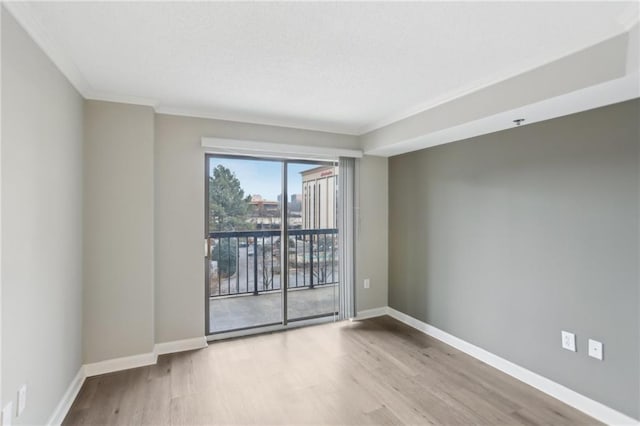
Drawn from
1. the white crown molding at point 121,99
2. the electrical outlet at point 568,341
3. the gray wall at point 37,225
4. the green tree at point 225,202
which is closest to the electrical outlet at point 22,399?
the gray wall at point 37,225

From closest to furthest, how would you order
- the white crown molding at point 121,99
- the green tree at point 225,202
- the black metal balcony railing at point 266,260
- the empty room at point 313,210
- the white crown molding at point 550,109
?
the empty room at point 313,210 → the white crown molding at point 550,109 → the white crown molding at point 121,99 → the green tree at point 225,202 → the black metal balcony railing at point 266,260

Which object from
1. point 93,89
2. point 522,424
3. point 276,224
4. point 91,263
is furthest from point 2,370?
point 522,424

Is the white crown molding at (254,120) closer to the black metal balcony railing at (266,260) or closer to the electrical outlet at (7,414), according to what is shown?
the black metal balcony railing at (266,260)

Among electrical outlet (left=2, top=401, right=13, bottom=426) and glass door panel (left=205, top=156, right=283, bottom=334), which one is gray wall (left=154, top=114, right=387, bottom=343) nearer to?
glass door panel (left=205, top=156, right=283, bottom=334)

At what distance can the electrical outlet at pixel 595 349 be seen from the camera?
2140 mm

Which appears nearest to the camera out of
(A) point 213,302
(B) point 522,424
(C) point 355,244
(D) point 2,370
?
(D) point 2,370

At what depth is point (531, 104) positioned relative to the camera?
2090mm

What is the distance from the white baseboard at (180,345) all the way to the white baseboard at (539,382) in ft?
7.91

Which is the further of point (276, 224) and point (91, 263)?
point (276, 224)

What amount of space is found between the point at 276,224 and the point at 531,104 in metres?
2.68

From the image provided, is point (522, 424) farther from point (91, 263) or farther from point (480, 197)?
point (91, 263)

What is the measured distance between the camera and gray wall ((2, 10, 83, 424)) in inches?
58.5

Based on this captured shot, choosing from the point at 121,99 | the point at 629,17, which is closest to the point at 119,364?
the point at 121,99

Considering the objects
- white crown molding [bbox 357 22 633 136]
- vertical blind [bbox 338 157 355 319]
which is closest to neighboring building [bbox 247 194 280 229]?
vertical blind [bbox 338 157 355 319]
